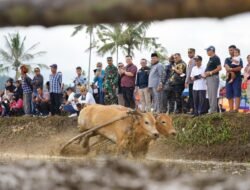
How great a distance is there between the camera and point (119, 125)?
14453mm

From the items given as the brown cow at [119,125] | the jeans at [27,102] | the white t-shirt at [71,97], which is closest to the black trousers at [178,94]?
the brown cow at [119,125]

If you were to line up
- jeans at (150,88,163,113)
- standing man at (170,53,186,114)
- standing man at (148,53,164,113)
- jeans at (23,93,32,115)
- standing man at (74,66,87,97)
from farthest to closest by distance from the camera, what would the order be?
1. jeans at (23,93,32,115)
2. standing man at (74,66,87,97)
3. jeans at (150,88,163,113)
4. standing man at (148,53,164,113)
5. standing man at (170,53,186,114)

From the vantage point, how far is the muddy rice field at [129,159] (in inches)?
32.0

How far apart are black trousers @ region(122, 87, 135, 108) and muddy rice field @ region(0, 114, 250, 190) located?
134 centimetres

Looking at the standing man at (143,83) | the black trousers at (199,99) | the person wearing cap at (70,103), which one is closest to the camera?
the black trousers at (199,99)

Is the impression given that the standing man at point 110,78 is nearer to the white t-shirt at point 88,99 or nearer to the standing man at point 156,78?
the white t-shirt at point 88,99

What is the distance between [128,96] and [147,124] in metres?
3.28

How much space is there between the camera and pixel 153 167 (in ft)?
2.88

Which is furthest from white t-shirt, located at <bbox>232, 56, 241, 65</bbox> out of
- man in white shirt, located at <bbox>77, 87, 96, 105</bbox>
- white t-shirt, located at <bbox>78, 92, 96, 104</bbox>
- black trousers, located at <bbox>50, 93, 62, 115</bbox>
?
black trousers, located at <bbox>50, 93, 62, 115</bbox>

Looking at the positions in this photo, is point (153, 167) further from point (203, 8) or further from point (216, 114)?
point (216, 114)

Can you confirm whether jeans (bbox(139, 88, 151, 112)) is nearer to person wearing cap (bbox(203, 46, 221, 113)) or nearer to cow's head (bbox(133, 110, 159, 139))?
cow's head (bbox(133, 110, 159, 139))

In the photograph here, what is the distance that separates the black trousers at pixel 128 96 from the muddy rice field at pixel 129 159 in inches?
52.6

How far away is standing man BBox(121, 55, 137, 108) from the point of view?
15719mm

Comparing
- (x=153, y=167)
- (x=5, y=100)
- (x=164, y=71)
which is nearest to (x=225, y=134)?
(x=164, y=71)
